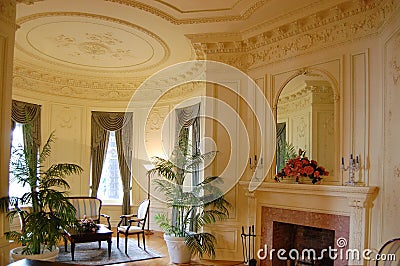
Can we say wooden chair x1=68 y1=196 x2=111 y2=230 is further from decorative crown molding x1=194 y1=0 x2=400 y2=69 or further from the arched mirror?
the arched mirror

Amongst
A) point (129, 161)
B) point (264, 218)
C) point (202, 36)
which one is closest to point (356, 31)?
point (202, 36)

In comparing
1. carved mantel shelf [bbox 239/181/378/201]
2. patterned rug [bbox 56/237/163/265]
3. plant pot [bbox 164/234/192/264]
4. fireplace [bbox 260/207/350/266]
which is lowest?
patterned rug [bbox 56/237/163/265]

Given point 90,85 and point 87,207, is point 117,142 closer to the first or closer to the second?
point 90,85

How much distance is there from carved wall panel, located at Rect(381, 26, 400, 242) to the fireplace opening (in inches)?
38.1

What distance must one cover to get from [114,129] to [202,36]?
4107 millimetres

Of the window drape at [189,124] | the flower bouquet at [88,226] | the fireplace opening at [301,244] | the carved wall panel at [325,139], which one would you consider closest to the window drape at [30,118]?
the flower bouquet at [88,226]

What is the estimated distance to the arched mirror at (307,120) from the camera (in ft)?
16.2

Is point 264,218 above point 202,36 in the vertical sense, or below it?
below

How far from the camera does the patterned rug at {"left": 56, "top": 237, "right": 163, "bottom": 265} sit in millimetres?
6016

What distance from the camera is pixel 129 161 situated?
9.32 metres

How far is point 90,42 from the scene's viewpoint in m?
6.61

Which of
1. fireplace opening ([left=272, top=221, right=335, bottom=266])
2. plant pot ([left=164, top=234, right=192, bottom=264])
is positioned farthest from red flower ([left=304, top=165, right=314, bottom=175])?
plant pot ([left=164, top=234, right=192, bottom=264])

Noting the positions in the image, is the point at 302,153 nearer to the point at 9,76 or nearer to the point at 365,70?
the point at 365,70

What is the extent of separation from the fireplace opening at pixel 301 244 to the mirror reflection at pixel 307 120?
2.86ft
